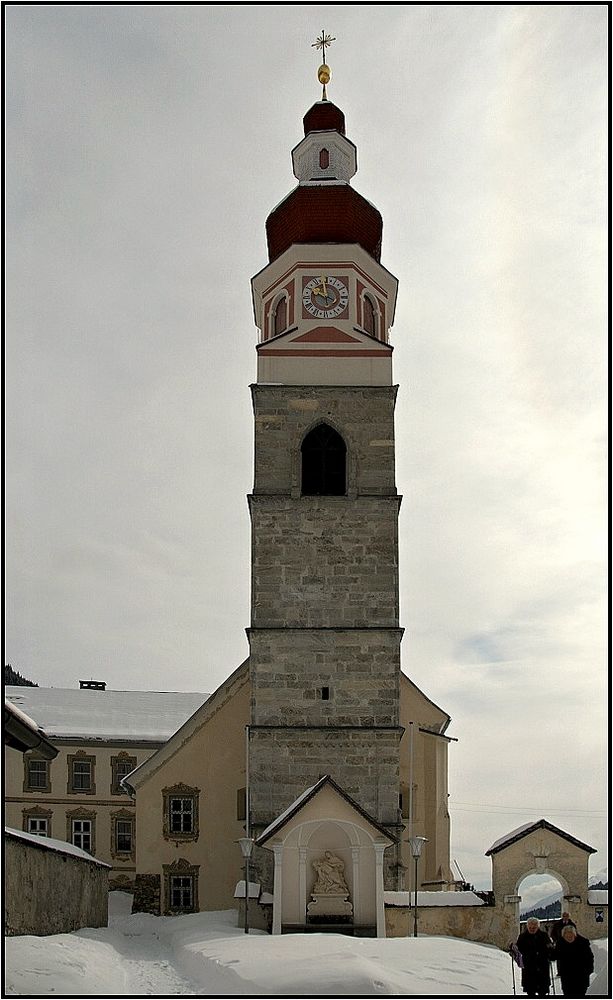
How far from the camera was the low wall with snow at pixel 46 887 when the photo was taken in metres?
16.8

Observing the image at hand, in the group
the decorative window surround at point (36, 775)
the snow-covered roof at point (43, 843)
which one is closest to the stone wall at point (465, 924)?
the snow-covered roof at point (43, 843)

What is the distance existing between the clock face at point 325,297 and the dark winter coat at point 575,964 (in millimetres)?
20359

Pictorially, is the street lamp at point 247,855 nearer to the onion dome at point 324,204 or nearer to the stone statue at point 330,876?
the stone statue at point 330,876

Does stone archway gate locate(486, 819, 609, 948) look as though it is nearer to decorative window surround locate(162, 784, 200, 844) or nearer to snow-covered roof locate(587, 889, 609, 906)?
snow-covered roof locate(587, 889, 609, 906)

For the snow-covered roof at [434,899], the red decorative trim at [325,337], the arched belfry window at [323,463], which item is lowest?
the snow-covered roof at [434,899]

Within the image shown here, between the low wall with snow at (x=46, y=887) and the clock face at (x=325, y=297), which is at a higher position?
the clock face at (x=325, y=297)

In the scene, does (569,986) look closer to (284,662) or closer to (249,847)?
(249,847)

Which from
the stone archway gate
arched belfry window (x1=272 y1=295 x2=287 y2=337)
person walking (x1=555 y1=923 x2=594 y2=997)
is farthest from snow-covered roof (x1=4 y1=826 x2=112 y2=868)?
arched belfry window (x1=272 y1=295 x2=287 y2=337)

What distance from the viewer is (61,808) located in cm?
4566

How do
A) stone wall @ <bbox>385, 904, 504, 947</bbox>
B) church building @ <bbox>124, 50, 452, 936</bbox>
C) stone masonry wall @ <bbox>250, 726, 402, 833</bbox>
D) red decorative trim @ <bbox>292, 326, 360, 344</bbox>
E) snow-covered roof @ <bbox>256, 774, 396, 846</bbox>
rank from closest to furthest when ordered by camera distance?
1. stone wall @ <bbox>385, 904, 504, 947</bbox>
2. snow-covered roof @ <bbox>256, 774, 396, 846</bbox>
3. stone masonry wall @ <bbox>250, 726, 402, 833</bbox>
4. church building @ <bbox>124, 50, 452, 936</bbox>
5. red decorative trim @ <bbox>292, 326, 360, 344</bbox>

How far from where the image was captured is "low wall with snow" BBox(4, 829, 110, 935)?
16.8m

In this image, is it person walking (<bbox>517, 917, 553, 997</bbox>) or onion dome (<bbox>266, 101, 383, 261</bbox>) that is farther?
onion dome (<bbox>266, 101, 383, 261</bbox>)

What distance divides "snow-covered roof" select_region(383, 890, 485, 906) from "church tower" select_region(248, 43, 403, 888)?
1.97 meters


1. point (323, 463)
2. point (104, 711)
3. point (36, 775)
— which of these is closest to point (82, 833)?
point (36, 775)
